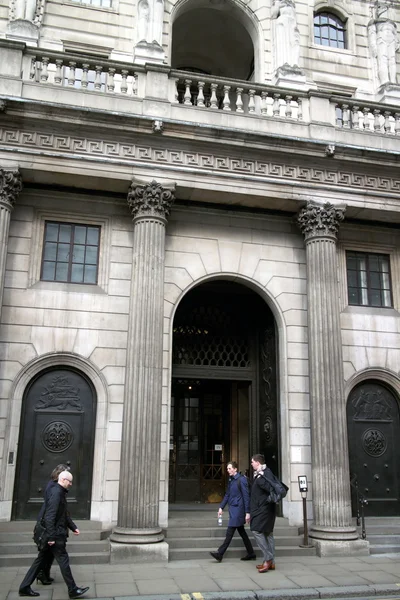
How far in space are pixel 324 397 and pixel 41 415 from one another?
6116 millimetres

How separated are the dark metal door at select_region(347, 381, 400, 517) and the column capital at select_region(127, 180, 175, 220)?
652cm

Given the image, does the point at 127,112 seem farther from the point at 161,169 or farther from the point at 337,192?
the point at 337,192

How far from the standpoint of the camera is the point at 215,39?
17.3 m

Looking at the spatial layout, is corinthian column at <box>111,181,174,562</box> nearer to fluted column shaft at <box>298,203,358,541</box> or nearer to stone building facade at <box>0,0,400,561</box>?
stone building facade at <box>0,0,400,561</box>

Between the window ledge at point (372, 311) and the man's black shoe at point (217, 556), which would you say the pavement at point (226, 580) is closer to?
the man's black shoe at point (217, 556)

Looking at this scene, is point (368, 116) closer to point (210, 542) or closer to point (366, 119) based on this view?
point (366, 119)

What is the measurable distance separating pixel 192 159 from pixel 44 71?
3.78 meters

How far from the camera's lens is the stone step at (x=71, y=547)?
1005cm

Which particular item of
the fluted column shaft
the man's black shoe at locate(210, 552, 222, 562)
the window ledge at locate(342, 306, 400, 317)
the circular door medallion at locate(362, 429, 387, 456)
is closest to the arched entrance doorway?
the fluted column shaft

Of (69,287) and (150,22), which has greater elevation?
(150,22)

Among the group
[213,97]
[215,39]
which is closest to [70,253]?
[213,97]

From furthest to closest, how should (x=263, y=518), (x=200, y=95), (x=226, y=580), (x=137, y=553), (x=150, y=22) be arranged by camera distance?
(x=150, y=22) < (x=200, y=95) < (x=137, y=553) < (x=263, y=518) < (x=226, y=580)

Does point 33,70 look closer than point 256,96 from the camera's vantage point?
Yes

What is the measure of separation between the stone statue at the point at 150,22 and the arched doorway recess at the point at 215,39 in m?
0.96
